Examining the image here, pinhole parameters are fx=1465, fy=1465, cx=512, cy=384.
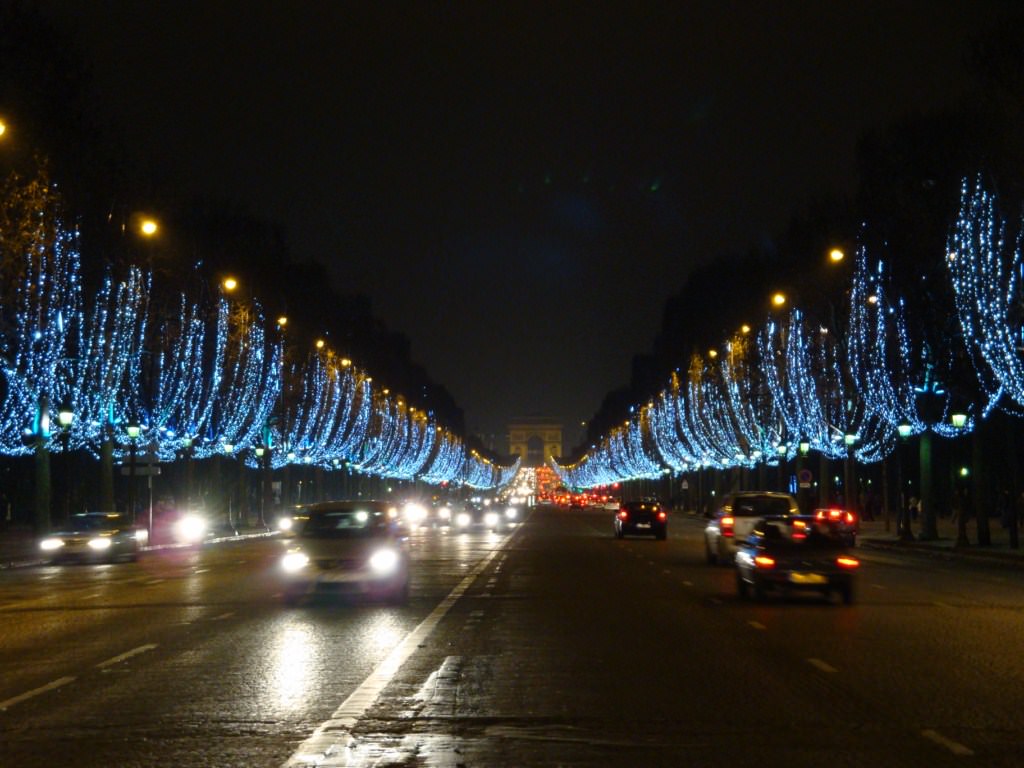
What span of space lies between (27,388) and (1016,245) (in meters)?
31.9

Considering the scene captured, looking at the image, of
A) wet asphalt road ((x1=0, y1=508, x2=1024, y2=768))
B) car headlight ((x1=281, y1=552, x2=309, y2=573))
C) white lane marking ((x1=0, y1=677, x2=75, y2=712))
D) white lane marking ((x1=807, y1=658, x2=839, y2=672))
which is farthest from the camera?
car headlight ((x1=281, y1=552, x2=309, y2=573))

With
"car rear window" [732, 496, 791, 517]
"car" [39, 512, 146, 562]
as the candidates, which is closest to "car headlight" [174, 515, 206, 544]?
"car" [39, 512, 146, 562]

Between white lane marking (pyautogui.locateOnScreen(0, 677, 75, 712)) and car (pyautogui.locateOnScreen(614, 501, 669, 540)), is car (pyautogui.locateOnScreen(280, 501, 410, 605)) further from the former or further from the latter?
car (pyautogui.locateOnScreen(614, 501, 669, 540))

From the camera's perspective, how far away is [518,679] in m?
14.6

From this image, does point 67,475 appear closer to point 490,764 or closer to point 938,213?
point 938,213

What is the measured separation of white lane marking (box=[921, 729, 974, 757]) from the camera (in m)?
10.4

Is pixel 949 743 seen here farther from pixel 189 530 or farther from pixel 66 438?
pixel 66 438

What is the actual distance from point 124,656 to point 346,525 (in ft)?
29.5

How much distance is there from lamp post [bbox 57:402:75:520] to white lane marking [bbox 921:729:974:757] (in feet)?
128

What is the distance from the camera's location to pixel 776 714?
12242 mm

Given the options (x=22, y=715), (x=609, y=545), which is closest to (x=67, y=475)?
(x=609, y=545)

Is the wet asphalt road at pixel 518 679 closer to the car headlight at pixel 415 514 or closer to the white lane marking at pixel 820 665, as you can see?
the white lane marking at pixel 820 665

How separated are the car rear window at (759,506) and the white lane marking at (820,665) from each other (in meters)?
18.4

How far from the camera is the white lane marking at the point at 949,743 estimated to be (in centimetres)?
1043
